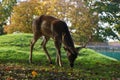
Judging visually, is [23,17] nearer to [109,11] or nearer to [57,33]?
[109,11]

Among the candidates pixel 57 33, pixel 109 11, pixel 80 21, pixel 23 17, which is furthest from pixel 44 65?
pixel 23 17

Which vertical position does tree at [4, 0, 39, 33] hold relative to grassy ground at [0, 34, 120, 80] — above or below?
below

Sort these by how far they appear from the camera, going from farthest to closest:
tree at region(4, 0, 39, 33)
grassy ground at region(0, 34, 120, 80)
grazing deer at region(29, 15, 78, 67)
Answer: tree at region(4, 0, 39, 33) < grazing deer at region(29, 15, 78, 67) < grassy ground at region(0, 34, 120, 80)

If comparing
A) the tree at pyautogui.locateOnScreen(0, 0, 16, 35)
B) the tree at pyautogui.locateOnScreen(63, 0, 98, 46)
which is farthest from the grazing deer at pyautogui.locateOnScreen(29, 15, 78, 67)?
the tree at pyautogui.locateOnScreen(0, 0, 16, 35)

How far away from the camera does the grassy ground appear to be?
13.1 meters

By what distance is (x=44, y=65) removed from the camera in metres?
17.4

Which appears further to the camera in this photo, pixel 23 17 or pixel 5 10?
pixel 5 10

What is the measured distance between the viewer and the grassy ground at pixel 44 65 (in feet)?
43.0

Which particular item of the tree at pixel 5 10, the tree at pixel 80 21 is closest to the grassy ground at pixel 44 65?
the tree at pixel 80 21

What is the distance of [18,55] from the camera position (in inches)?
837

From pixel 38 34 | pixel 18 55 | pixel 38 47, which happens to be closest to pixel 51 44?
pixel 38 47

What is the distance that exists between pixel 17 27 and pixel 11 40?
37949 millimetres

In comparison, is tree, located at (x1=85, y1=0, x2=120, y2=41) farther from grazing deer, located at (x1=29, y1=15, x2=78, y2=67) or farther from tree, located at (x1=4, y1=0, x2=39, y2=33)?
tree, located at (x1=4, y1=0, x2=39, y2=33)

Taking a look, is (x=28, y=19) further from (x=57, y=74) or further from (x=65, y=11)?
(x=57, y=74)
